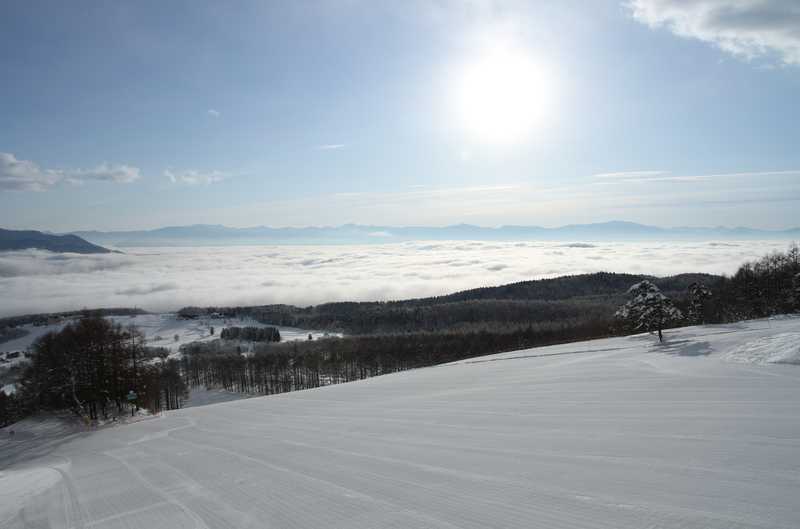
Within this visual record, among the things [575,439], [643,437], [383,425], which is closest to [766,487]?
[643,437]

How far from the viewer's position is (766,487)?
14.5ft

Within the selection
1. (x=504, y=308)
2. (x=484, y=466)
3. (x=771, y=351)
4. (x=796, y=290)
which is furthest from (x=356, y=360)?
(x=484, y=466)

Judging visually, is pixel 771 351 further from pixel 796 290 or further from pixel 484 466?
pixel 796 290

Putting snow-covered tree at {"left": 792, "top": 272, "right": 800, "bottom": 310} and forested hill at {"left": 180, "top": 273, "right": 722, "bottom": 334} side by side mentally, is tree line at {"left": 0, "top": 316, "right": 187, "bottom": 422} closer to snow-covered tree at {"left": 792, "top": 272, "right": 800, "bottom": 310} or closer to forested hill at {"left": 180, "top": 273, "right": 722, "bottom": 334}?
snow-covered tree at {"left": 792, "top": 272, "right": 800, "bottom": 310}

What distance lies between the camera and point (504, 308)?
378ft

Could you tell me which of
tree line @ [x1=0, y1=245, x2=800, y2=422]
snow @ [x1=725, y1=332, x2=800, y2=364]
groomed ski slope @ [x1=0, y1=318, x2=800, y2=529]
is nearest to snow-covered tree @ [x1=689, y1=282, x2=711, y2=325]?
tree line @ [x1=0, y1=245, x2=800, y2=422]

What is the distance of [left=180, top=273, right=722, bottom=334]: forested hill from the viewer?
10375cm

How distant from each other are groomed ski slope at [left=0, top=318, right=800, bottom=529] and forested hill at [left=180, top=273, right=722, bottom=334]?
267 feet

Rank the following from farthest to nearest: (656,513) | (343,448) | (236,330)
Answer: (236,330), (343,448), (656,513)

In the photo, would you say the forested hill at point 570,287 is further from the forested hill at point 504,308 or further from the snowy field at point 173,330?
the snowy field at point 173,330

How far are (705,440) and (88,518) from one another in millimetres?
9306

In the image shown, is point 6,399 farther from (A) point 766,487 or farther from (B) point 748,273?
(B) point 748,273

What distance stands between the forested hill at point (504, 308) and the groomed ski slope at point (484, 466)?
81.3 m

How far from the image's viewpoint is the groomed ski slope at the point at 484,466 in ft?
14.9
